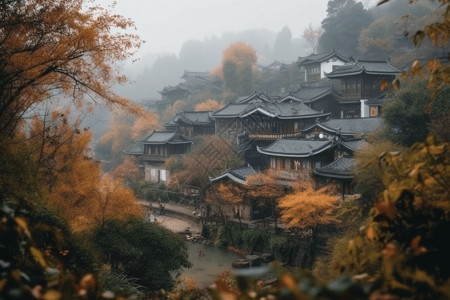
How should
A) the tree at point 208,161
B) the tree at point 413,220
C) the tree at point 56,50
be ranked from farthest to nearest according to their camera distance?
1. the tree at point 208,161
2. the tree at point 56,50
3. the tree at point 413,220

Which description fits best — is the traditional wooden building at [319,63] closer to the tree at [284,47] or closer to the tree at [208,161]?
the tree at [208,161]

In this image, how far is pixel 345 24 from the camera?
5844cm

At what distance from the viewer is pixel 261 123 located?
38.6 metres

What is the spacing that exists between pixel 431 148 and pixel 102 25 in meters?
8.56

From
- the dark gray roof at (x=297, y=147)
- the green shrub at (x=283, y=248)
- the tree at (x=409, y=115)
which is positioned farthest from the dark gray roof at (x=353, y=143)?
the green shrub at (x=283, y=248)

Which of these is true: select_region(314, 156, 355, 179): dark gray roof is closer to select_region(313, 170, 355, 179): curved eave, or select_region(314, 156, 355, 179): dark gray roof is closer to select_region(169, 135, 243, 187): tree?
select_region(313, 170, 355, 179): curved eave

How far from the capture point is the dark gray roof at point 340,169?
75.0 ft

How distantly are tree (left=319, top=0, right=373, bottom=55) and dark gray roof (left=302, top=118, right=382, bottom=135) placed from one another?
2838 cm

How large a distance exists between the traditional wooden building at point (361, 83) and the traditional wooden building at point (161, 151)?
16802mm

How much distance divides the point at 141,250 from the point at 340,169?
40.9ft

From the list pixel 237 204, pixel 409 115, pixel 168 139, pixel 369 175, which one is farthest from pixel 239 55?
pixel 369 175

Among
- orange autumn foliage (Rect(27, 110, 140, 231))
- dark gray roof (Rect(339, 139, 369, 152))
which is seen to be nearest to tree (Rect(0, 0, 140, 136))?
orange autumn foliage (Rect(27, 110, 140, 231))

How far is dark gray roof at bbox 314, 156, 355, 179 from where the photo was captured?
2288 centimetres

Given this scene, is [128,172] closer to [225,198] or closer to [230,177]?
[230,177]
